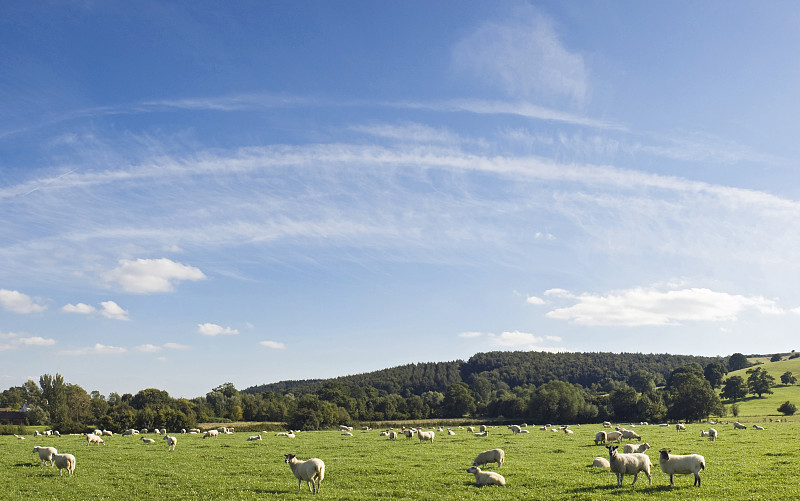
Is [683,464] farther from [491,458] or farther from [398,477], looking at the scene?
[398,477]

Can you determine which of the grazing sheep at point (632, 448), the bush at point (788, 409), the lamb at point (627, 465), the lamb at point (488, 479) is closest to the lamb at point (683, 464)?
the lamb at point (627, 465)

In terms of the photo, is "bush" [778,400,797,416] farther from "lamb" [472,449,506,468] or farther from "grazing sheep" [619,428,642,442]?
"lamb" [472,449,506,468]

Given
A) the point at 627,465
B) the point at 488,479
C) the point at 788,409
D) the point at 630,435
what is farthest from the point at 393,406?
the point at 627,465

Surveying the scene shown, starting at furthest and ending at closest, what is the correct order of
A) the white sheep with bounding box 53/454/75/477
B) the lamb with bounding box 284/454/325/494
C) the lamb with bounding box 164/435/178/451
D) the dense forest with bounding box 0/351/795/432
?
the dense forest with bounding box 0/351/795/432, the lamb with bounding box 164/435/178/451, the white sheep with bounding box 53/454/75/477, the lamb with bounding box 284/454/325/494

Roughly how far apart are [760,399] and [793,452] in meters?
126

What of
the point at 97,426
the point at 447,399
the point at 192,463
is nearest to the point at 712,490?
the point at 192,463

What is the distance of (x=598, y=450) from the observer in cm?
3606

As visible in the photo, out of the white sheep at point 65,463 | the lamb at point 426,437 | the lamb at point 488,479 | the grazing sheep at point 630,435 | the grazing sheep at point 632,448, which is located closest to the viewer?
the lamb at point 488,479

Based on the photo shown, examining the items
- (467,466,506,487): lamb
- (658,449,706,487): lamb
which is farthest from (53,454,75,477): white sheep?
(658,449,706,487): lamb

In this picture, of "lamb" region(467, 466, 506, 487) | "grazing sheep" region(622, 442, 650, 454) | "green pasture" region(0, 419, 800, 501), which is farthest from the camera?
"grazing sheep" region(622, 442, 650, 454)

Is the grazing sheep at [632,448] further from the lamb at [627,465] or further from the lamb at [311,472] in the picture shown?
the lamb at [311,472]

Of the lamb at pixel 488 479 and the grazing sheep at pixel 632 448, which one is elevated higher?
the lamb at pixel 488 479

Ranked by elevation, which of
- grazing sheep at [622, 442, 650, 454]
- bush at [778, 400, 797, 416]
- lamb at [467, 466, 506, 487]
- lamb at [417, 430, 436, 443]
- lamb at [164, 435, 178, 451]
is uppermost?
lamb at [467, 466, 506, 487]

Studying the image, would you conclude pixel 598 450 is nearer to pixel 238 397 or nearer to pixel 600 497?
pixel 600 497
